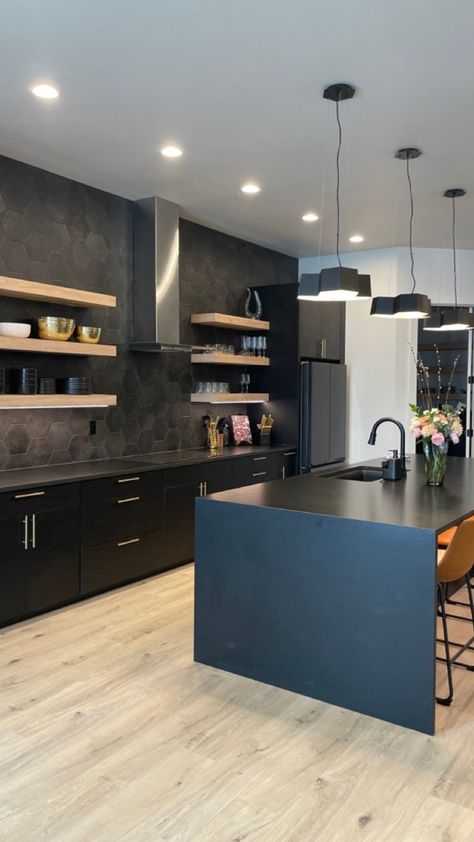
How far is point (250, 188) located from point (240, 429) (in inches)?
92.3

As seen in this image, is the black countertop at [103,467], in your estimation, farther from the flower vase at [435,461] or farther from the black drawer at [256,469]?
the flower vase at [435,461]

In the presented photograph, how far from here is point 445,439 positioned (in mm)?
3545

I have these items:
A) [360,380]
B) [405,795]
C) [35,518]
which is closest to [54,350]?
[35,518]

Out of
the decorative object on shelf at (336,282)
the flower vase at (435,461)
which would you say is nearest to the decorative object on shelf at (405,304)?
the decorative object on shelf at (336,282)

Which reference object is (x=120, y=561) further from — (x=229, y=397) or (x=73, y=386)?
(x=229, y=397)

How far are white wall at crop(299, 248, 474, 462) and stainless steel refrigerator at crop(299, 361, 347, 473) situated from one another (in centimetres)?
24

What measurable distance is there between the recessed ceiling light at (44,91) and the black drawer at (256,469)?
3.11 m

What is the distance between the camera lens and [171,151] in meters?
4.04

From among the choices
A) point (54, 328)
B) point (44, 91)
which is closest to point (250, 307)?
point (54, 328)

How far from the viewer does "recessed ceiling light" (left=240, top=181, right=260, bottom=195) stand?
15.3 feet

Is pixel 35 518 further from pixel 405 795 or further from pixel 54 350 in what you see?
pixel 405 795

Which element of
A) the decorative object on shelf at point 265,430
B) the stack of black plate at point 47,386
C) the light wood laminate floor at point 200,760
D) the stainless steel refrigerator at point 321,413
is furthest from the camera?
the decorative object on shelf at point 265,430

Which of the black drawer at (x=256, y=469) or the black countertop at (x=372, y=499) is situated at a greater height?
the black countertop at (x=372, y=499)

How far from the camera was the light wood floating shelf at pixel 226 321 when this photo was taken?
18.4ft
